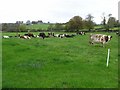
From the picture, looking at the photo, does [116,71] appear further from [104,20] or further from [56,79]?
[104,20]

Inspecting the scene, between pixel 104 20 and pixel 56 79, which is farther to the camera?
pixel 104 20

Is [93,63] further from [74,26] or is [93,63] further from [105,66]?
[74,26]

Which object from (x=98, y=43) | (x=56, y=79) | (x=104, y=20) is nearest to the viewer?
(x=56, y=79)

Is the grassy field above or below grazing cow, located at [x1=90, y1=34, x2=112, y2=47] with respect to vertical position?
below

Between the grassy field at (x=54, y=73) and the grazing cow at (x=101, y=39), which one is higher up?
the grazing cow at (x=101, y=39)

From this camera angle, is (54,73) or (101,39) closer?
(54,73)

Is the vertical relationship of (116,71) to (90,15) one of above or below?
below

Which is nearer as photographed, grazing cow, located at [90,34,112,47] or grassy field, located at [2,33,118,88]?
grassy field, located at [2,33,118,88]

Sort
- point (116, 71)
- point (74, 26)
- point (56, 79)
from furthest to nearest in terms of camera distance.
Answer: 1. point (74, 26)
2. point (116, 71)
3. point (56, 79)

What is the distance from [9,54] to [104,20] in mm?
119838

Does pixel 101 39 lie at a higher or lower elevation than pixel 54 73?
higher

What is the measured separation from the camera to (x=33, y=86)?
43.1 feet

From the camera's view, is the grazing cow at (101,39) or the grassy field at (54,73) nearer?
the grassy field at (54,73)

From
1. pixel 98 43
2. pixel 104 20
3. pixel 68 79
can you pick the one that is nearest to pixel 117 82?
pixel 68 79
